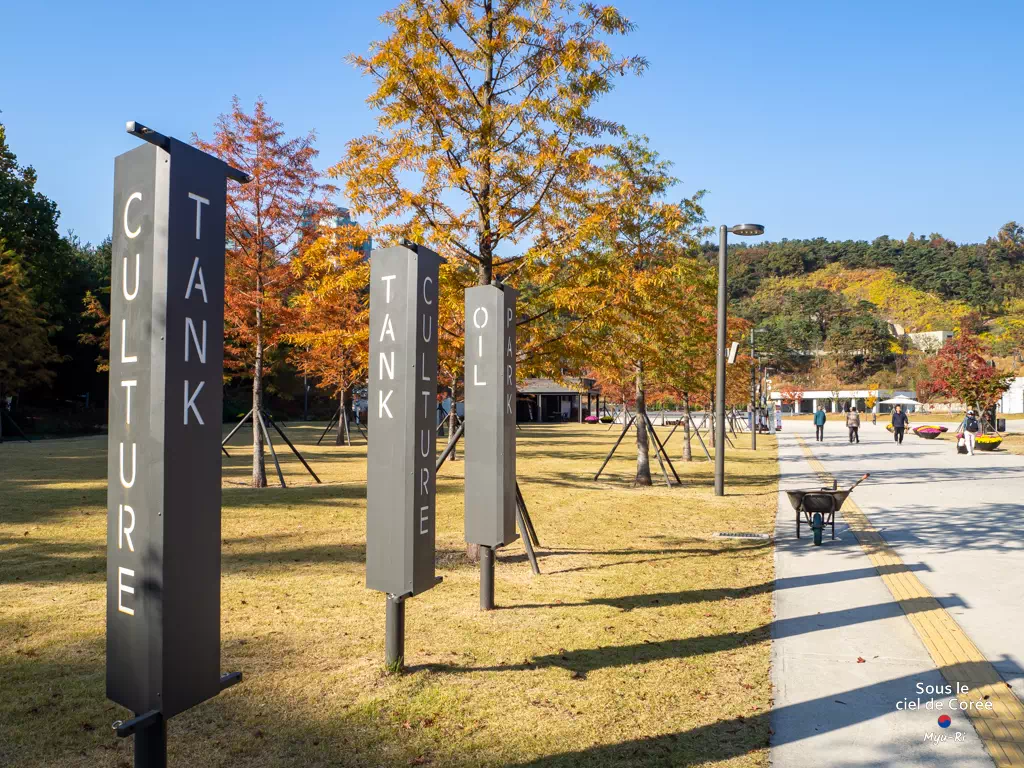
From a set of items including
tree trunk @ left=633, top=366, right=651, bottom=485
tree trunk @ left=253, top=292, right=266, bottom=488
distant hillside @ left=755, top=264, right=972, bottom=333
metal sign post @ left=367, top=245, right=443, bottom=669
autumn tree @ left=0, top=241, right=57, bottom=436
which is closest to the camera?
metal sign post @ left=367, top=245, right=443, bottom=669

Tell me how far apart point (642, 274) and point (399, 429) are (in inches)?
249

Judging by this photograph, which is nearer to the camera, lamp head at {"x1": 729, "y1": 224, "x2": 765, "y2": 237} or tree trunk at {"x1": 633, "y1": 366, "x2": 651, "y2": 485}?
lamp head at {"x1": 729, "y1": 224, "x2": 765, "y2": 237}

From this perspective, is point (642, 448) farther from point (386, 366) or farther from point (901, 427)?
point (901, 427)

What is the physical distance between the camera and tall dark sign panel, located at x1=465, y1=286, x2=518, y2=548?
6.50 metres

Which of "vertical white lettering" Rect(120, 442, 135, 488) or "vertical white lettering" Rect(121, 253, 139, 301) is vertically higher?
"vertical white lettering" Rect(121, 253, 139, 301)

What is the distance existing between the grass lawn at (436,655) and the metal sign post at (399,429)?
0.65 m

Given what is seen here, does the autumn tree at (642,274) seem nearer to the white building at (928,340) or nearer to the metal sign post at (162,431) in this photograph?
the metal sign post at (162,431)

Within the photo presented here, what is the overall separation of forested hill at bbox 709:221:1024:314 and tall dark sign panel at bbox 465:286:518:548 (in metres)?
151

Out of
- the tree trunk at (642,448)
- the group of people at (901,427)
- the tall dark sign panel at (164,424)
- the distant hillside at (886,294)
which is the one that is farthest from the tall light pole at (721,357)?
the distant hillside at (886,294)

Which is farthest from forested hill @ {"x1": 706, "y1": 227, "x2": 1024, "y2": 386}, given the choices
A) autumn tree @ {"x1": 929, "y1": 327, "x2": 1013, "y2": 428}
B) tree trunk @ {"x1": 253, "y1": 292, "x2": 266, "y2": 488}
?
tree trunk @ {"x1": 253, "y1": 292, "x2": 266, "y2": 488}

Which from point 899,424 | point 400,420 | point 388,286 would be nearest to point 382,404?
point 400,420

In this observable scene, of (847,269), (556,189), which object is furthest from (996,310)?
(556,189)

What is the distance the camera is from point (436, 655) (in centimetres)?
526

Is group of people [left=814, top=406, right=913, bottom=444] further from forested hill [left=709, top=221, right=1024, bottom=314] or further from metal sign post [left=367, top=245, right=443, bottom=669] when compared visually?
forested hill [left=709, top=221, right=1024, bottom=314]
